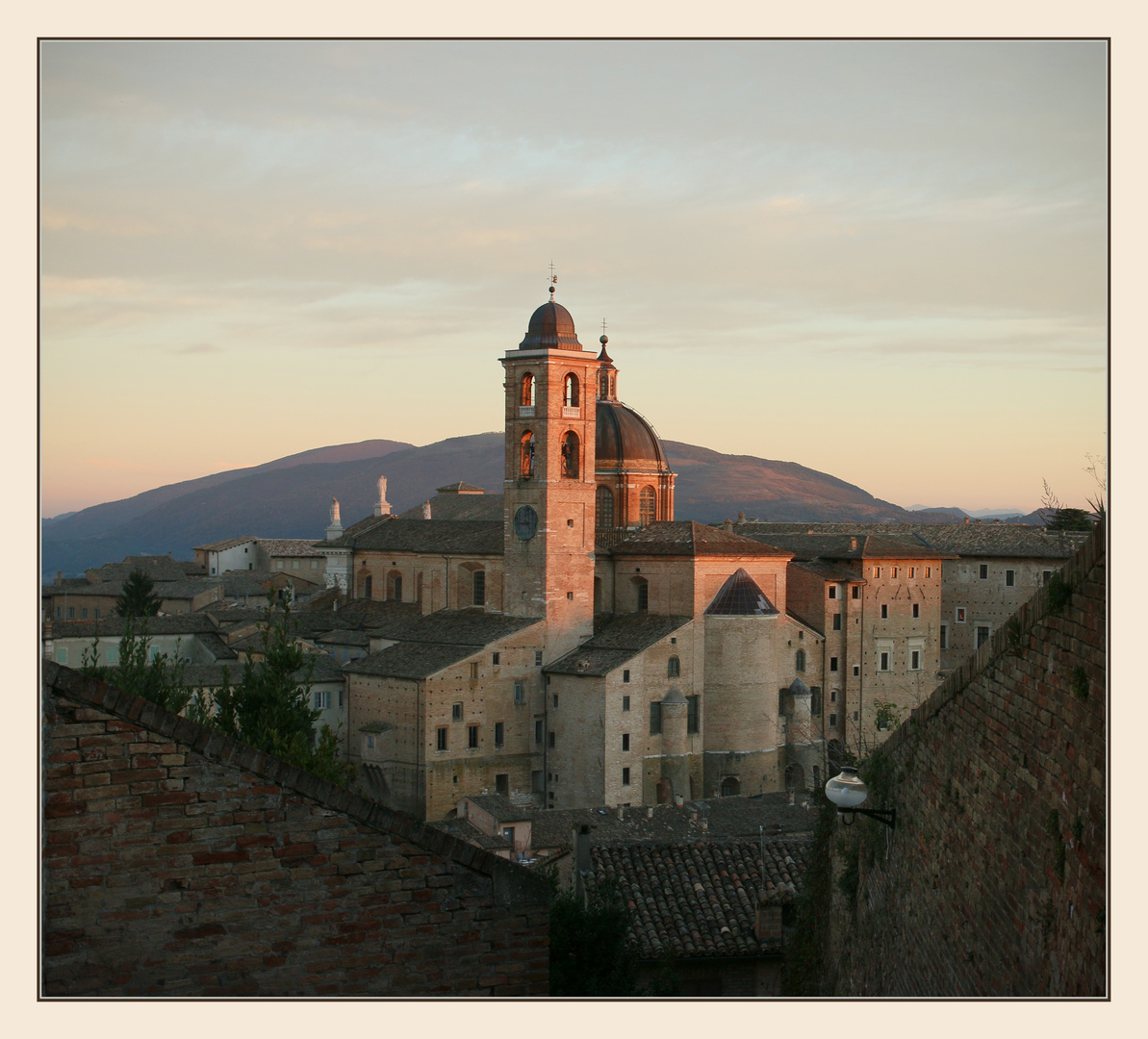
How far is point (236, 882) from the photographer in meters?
7.91

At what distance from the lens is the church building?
39.0 meters

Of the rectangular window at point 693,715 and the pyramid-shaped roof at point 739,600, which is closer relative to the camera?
the rectangular window at point 693,715

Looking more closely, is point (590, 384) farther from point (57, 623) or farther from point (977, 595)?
point (57, 623)

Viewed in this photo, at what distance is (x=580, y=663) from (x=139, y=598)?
92.1 ft

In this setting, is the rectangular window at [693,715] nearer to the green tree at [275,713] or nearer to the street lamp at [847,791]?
the green tree at [275,713]

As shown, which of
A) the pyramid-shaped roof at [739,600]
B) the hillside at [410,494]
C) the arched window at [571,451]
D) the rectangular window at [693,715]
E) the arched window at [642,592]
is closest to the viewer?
the rectangular window at [693,715]

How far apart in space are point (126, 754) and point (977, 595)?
151 feet

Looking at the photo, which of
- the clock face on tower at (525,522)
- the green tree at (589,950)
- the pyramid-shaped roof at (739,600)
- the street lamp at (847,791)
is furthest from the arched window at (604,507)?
the street lamp at (847,791)

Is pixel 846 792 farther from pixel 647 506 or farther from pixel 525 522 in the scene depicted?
pixel 647 506

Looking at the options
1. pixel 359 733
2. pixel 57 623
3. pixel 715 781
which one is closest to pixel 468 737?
pixel 359 733

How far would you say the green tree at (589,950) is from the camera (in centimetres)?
1480

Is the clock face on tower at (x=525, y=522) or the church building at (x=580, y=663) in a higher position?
the clock face on tower at (x=525, y=522)

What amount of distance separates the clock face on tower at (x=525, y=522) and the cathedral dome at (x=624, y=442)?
8.18 meters

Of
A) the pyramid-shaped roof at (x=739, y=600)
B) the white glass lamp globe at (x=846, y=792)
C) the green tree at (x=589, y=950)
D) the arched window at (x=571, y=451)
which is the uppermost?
the arched window at (x=571, y=451)
